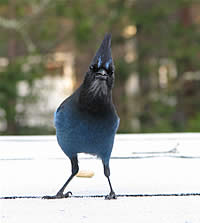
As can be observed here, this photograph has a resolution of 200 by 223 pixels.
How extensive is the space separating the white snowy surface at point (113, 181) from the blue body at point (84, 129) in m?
0.18

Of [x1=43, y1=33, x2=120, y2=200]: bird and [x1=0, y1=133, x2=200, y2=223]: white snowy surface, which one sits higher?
[x1=43, y1=33, x2=120, y2=200]: bird

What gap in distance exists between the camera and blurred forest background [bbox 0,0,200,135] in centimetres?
602

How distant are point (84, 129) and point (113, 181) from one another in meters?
0.41

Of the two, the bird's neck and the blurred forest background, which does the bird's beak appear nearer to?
the bird's neck

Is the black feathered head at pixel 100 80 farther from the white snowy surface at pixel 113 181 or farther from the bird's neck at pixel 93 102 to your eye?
the white snowy surface at pixel 113 181

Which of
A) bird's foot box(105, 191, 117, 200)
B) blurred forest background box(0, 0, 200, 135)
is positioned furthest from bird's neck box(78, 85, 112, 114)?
blurred forest background box(0, 0, 200, 135)

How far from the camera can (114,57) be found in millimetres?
6883

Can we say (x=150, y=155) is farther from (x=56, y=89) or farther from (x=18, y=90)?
(x=56, y=89)

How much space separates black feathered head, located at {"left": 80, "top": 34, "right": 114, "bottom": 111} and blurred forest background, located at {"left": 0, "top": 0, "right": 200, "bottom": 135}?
402 centimetres

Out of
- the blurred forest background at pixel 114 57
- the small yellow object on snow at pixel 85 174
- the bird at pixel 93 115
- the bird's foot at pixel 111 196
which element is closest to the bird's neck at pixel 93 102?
the bird at pixel 93 115

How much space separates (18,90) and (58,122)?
412cm

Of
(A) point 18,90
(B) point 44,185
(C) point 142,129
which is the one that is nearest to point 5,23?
(A) point 18,90

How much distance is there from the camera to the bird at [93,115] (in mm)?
1639

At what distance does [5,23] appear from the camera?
5973mm
